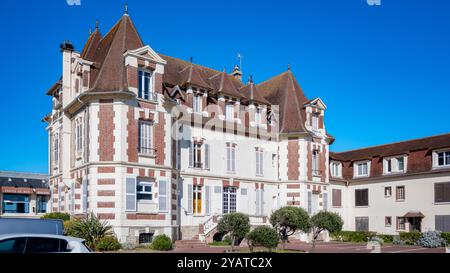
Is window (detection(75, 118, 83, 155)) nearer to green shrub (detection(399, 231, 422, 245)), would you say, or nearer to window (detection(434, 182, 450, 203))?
green shrub (detection(399, 231, 422, 245))

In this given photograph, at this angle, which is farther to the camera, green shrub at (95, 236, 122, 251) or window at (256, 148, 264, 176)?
window at (256, 148, 264, 176)

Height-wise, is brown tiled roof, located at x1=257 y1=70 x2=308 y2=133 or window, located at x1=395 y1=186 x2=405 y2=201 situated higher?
brown tiled roof, located at x1=257 y1=70 x2=308 y2=133

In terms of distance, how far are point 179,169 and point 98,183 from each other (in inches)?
250

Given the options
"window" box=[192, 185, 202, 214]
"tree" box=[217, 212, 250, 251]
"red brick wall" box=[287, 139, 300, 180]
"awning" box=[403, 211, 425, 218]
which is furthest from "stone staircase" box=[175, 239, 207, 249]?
"awning" box=[403, 211, 425, 218]

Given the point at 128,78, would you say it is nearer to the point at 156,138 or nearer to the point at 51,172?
the point at 156,138

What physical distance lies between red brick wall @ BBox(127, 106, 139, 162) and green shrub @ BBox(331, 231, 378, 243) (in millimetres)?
18474

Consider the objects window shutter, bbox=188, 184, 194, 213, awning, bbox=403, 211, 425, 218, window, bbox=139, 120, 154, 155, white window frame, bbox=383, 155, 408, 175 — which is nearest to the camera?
window, bbox=139, 120, 154, 155

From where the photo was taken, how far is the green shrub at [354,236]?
115ft

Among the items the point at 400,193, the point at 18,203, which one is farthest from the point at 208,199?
the point at 18,203

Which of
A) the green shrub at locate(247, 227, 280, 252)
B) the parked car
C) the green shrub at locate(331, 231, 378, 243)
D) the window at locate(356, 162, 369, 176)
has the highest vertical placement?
the window at locate(356, 162, 369, 176)

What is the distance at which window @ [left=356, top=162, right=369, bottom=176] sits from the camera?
39562 millimetres

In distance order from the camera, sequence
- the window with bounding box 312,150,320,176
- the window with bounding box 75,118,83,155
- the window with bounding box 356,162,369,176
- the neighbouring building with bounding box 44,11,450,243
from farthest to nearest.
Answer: the window with bounding box 356,162,369,176
the window with bounding box 312,150,320,176
the window with bounding box 75,118,83,155
the neighbouring building with bounding box 44,11,450,243

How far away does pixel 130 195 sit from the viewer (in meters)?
24.3

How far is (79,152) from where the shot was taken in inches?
1046
